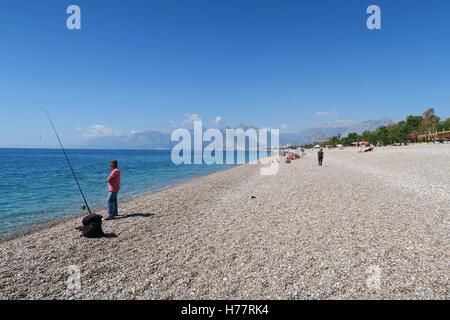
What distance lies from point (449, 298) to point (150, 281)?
6.43m

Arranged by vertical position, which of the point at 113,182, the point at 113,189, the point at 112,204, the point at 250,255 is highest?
the point at 113,182

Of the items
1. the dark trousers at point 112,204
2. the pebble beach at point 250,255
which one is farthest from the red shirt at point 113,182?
the pebble beach at point 250,255

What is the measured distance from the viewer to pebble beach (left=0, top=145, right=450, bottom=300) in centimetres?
693

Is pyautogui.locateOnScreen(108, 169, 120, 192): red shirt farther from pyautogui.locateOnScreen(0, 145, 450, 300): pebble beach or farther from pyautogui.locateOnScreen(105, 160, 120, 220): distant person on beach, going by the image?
pyautogui.locateOnScreen(0, 145, 450, 300): pebble beach

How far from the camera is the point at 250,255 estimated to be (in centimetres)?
903

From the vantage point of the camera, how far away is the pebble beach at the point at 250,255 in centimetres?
693

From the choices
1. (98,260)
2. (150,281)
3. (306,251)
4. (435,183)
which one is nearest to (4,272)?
(98,260)

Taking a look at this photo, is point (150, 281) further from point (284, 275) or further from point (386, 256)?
point (386, 256)

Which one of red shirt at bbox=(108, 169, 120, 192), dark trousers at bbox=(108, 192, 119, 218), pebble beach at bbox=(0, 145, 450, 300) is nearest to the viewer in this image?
pebble beach at bbox=(0, 145, 450, 300)

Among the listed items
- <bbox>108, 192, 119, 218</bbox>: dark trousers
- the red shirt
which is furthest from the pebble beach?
the red shirt

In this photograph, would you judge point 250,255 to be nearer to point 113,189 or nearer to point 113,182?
point 113,189

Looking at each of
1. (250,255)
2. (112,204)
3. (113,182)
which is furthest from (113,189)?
(250,255)

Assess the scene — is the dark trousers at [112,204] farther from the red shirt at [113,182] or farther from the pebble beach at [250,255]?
the pebble beach at [250,255]
